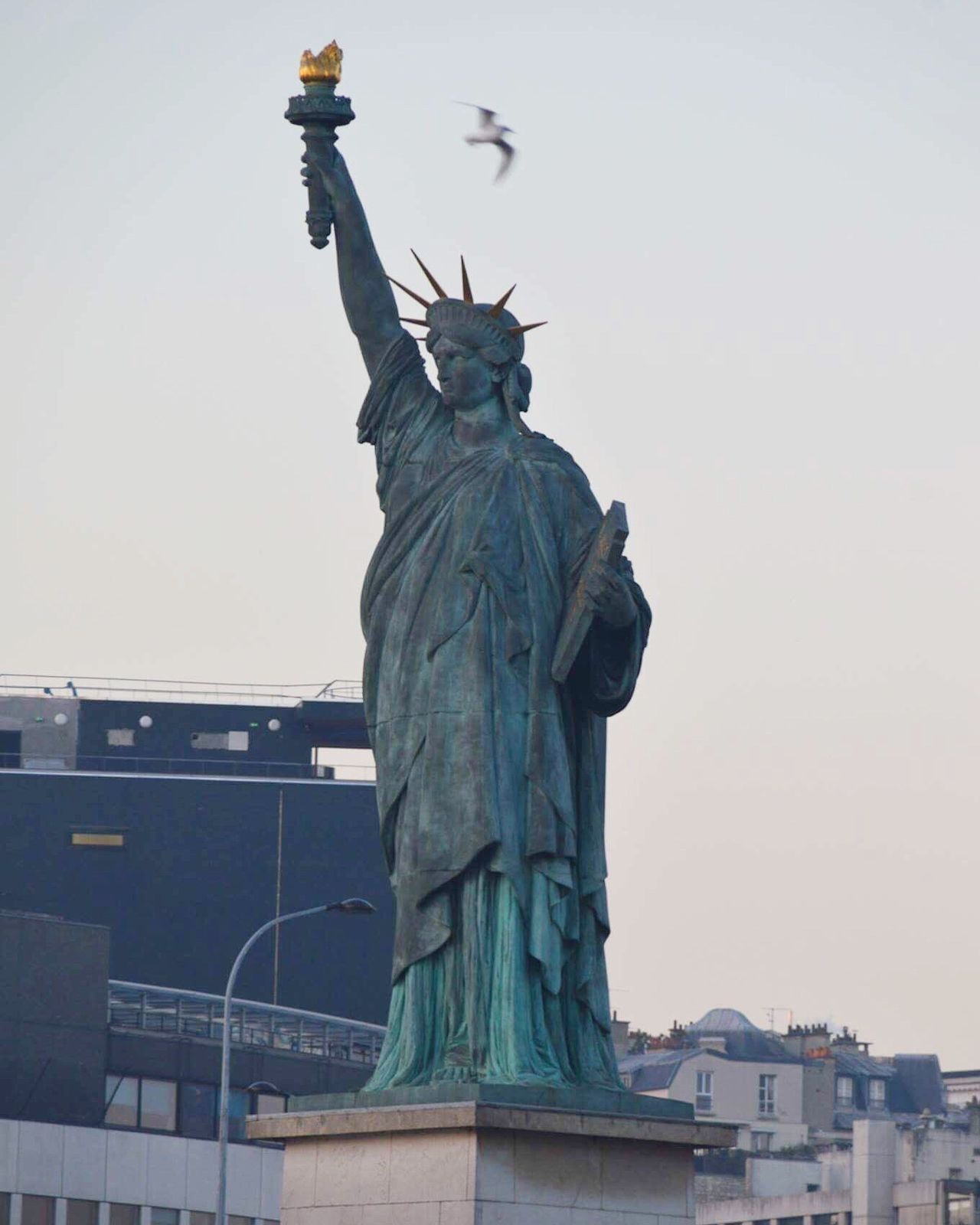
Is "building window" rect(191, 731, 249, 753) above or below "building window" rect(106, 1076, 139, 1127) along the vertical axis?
above

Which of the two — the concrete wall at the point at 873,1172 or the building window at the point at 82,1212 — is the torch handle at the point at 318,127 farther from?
the concrete wall at the point at 873,1172

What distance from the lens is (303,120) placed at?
67.6 ft

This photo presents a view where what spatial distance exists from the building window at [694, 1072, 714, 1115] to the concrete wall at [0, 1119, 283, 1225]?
151 ft

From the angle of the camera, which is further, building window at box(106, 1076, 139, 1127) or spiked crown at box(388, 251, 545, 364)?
building window at box(106, 1076, 139, 1127)

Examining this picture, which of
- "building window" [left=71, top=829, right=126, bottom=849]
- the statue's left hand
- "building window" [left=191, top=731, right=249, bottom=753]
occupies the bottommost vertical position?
the statue's left hand

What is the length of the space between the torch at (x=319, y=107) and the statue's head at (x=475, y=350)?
3.13 ft

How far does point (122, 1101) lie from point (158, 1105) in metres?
0.83

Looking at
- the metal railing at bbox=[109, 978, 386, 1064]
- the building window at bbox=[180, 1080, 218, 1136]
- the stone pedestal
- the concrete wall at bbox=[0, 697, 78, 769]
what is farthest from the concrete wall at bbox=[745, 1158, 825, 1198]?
the stone pedestal

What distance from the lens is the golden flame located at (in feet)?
67.5

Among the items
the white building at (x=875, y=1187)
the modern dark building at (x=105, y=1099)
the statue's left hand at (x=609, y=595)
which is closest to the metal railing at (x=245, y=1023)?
the modern dark building at (x=105, y=1099)

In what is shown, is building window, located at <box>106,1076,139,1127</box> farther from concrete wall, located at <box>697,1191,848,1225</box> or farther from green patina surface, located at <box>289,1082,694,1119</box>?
green patina surface, located at <box>289,1082,694,1119</box>

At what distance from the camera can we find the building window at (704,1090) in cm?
11894

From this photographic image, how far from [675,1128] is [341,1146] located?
6.44 feet

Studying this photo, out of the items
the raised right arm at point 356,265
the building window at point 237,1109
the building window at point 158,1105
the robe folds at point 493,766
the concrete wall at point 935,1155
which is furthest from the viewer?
the concrete wall at point 935,1155
